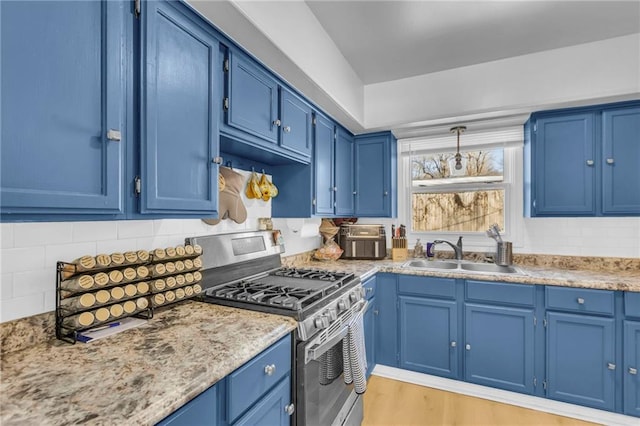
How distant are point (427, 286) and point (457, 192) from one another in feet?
3.76

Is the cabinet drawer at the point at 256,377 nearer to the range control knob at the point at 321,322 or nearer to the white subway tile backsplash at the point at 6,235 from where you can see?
the range control knob at the point at 321,322

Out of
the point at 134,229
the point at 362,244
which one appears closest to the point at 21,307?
the point at 134,229

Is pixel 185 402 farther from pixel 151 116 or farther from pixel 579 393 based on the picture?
pixel 579 393

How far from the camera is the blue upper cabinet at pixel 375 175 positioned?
302 cm

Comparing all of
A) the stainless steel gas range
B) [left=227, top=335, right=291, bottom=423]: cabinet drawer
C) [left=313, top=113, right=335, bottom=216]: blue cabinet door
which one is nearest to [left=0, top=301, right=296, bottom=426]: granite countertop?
[left=227, top=335, right=291, bottom=423]: cabinet drawer

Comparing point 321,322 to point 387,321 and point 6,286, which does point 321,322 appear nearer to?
point 6,286

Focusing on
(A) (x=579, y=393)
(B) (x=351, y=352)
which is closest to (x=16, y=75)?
(B) (x=351, y=352)

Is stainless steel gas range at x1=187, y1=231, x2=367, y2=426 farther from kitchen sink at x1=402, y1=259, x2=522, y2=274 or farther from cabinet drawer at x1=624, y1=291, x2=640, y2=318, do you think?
cabinet drawer at x1=624, y1=291, x2=640, y2=318

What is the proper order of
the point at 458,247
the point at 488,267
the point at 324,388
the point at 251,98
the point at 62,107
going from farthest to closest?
the point at 458,247 < the point at 488,267 < the point at 251,98 < the point at 324,388 < the point at 62,107

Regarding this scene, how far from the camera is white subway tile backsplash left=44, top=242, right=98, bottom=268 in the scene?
110 centimetres

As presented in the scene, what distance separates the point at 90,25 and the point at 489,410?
302cm

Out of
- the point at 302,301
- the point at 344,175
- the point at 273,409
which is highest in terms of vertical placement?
the point at 344,175

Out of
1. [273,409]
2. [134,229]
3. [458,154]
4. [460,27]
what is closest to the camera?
[273,409]

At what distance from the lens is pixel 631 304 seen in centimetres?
198
